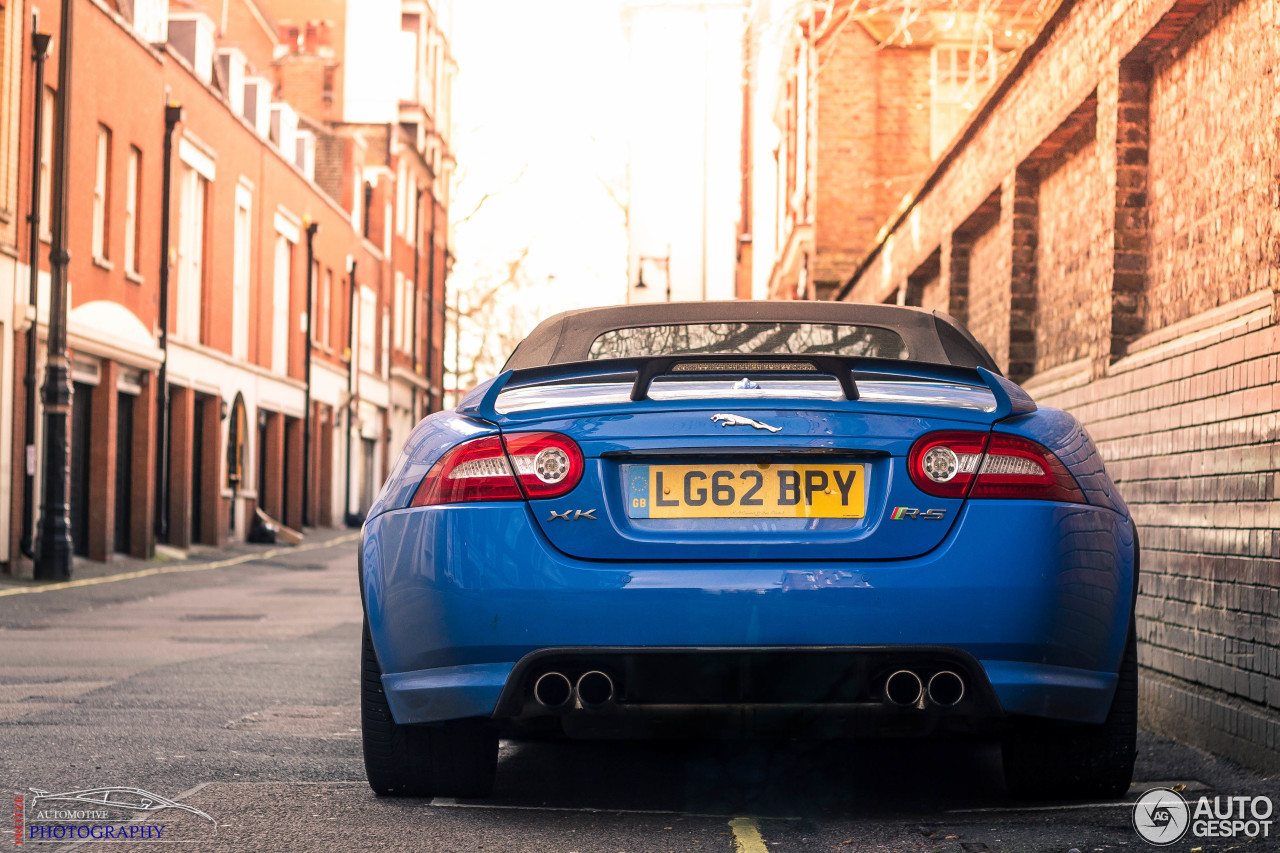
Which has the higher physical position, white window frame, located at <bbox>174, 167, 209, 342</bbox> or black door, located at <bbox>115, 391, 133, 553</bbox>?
white window frame, located at <bbox>174, 167, 209, 342</bbox>

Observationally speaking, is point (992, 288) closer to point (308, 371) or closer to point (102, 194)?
point (102, 194)

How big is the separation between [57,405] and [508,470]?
14.4 m

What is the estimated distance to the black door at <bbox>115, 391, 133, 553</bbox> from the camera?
74.2ft

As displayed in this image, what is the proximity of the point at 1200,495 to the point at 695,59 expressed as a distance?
4815cm

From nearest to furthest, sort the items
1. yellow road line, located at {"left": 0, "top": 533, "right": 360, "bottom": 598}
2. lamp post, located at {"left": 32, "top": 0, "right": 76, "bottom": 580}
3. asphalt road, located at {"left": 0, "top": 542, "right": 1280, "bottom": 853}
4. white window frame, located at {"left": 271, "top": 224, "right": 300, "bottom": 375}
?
1. asphalt road, located at {"left": 0, "top": 542, "right": 1280, "bottom": 853}
2. yellow road line, located at {"left": 0, "top": 533, "right": 360, "bottom": 598}
3. lamp post, located at {"left": 32, "top": 0, "right": 76, "bottom": 580}
4. white window frame, located at {"left": 271, "top": 224, "right": 300, "bottom": 375}

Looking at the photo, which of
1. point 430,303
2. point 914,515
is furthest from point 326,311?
point 914,515

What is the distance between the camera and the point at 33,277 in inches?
723

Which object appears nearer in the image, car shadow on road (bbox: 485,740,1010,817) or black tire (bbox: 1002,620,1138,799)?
black tire (bbox: 1002,620,1138,799)

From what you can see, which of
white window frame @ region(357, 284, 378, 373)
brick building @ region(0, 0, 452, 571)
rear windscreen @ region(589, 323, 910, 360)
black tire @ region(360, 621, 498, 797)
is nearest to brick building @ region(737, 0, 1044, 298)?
brick building @ region(0, 0, 452, 571)

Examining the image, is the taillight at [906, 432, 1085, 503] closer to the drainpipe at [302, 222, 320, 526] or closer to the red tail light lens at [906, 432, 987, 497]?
the red tail light lens at [906, 432, 987, 497]

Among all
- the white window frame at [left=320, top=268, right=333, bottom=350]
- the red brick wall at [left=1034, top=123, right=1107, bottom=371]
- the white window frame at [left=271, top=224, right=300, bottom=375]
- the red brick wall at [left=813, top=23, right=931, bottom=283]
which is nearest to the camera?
the red brick wall at [left=1034, top=123, right=1107, bottom=371]

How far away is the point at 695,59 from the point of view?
5250 centimetres

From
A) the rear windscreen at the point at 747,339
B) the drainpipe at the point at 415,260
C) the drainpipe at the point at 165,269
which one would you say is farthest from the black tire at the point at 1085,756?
the drainpipe at the point at 415,260

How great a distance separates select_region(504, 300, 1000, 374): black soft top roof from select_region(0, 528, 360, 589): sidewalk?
12191mm
